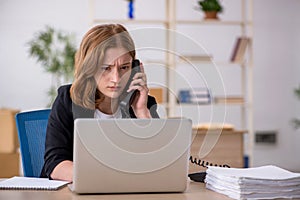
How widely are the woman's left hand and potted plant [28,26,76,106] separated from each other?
3.68 metres

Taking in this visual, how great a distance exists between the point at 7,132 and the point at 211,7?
2.22m

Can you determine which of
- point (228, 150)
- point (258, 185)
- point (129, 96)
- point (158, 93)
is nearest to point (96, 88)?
point (129, 96)

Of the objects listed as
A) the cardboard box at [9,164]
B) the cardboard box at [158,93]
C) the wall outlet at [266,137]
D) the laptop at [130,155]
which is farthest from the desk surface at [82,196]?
the wall outlet at [266,137]

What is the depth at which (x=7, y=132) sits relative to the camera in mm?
5469

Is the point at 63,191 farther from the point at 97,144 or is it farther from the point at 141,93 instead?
the point at 141,93

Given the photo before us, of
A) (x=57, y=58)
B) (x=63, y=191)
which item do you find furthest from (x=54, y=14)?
(x=63, y=191)

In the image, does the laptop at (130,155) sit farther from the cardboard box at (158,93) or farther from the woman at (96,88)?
the cardboard box at (158,93)

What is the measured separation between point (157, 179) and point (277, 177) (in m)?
0.34

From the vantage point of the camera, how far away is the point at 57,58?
612cm

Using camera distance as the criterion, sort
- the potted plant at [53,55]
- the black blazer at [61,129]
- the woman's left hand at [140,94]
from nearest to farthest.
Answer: the black blazer at [61,129] → the woman's left hand at [140,94] → the potted plant at [53,55]

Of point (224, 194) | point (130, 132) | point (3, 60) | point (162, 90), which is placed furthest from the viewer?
point (3, 60)

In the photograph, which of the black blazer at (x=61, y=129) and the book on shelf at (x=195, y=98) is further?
the book on shelf at (x=195, y=98)

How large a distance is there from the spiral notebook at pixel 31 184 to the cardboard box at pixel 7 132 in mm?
3527

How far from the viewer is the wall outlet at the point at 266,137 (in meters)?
6.98
